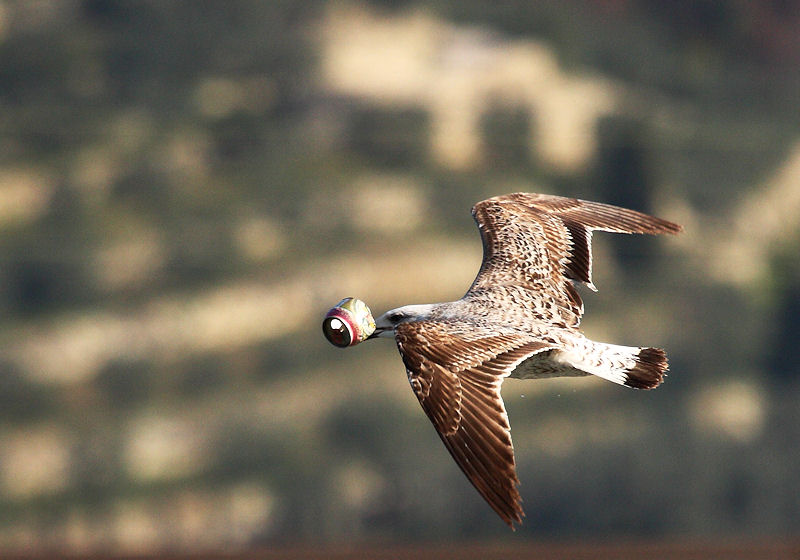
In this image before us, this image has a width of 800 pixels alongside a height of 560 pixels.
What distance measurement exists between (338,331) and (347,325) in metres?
0.09

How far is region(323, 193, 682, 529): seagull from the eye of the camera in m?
8.83

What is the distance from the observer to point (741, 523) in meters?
91.5

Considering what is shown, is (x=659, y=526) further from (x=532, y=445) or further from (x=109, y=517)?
(x=109, y=517)

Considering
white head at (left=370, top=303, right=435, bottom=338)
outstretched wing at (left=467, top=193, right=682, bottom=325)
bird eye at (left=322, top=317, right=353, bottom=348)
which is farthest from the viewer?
outstretched wing at (left=467, top=193, right=682, bottom=325)

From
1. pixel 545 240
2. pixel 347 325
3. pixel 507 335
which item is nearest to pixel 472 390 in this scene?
pixel 507 335

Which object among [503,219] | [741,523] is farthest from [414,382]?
[741,523]

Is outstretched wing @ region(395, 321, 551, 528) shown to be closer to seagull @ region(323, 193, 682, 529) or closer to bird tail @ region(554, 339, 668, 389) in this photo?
seagull @ region(323, 193, 682, 529)

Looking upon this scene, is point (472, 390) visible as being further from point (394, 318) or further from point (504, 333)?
point (394, 318)

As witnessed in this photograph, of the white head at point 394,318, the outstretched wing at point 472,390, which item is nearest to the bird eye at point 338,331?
the white head at point 394,318

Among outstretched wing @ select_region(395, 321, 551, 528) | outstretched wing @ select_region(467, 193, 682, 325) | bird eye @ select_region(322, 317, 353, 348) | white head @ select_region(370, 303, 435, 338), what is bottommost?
outstretched wing @ select_region(395, 321, 551, 528)

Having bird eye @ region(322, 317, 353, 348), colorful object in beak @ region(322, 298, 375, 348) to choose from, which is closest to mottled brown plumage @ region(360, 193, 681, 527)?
colorful object in beak @ region(322, 298, 375, 348)

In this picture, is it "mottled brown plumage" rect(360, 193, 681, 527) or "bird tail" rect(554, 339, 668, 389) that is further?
"bird tail" rect(554, 339, 668, 389)

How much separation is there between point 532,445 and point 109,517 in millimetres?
29026

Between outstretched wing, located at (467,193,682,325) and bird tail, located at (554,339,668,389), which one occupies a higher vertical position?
outstretched wing, located at (467,193,682,325)
